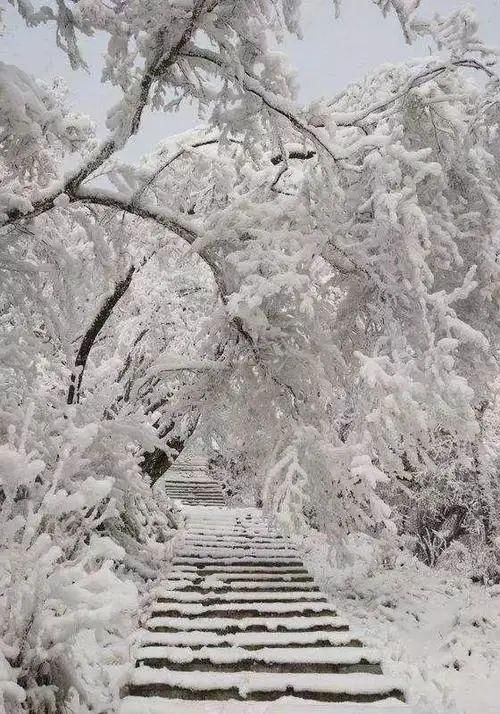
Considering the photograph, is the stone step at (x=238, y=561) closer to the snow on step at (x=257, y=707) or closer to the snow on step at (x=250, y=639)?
the snow on step at (x=250, y=639)

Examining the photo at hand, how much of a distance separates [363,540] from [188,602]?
310 inches

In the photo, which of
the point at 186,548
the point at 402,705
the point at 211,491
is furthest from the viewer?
the point at 211,491

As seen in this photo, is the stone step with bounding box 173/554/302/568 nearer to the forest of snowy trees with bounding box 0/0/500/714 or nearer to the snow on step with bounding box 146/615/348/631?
the forest of snowy trees with bounding box 0/0/500/714

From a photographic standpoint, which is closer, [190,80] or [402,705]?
[402,705]

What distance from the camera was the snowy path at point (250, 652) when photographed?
11.2ft

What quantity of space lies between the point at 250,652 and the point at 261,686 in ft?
1.62

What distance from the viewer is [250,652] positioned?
4.08 meters

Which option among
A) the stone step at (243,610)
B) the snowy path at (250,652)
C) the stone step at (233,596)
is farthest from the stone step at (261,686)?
the stone step at (233,596)

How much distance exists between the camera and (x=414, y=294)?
17.3ft

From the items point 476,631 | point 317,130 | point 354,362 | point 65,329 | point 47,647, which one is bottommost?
point 47,647

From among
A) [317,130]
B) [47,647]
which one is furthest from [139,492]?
[317,130]

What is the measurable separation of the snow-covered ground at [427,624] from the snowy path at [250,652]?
730 millimetres

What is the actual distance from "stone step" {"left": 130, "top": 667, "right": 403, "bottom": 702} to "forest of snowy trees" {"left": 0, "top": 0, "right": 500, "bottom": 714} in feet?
0.90

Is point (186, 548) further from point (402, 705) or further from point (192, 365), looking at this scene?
point (402, 705)
